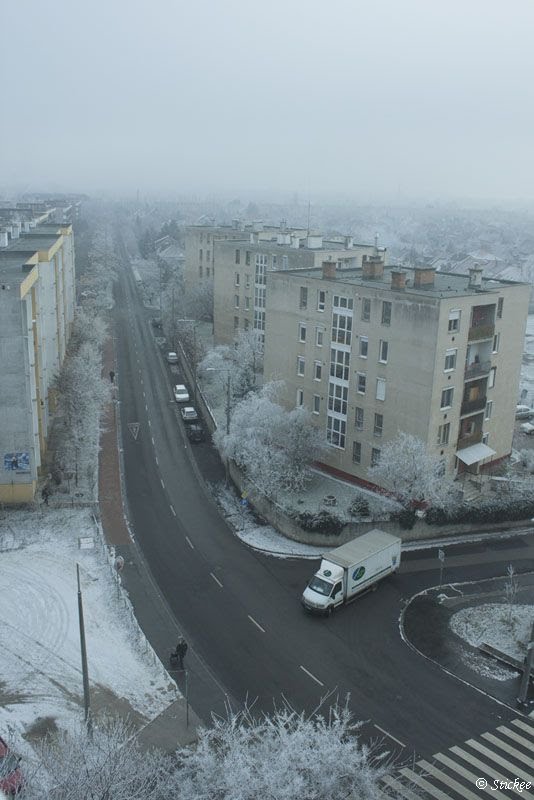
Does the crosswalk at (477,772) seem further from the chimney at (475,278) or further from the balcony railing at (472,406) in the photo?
the chimney at (475,278)

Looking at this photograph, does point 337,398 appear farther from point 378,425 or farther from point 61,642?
point 61,642

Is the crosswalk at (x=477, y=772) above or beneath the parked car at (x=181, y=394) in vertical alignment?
beneath

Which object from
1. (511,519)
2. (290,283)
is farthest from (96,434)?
(511,519)

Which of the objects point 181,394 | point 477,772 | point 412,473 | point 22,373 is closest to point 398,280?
point 412,473

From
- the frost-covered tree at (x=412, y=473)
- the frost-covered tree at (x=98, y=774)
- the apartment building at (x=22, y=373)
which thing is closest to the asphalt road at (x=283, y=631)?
the frost-covered tree at (x=412, y=473)

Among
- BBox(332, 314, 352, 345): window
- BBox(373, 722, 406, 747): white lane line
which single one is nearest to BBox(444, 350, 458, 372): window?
BBox(332, 314, 352, 345): window

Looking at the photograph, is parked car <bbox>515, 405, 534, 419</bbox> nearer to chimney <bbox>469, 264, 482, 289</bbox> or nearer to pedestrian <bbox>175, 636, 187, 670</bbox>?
chimney <bbox>469, 264, 482, 289</bbox>

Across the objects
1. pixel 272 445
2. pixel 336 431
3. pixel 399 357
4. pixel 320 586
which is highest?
pixel 399 357

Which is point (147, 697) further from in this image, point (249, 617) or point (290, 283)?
point (290, 283)
